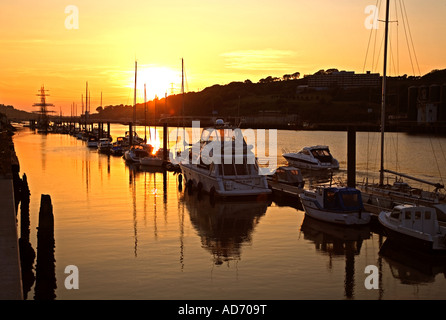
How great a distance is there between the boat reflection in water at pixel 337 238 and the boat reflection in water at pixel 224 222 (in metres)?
3.10

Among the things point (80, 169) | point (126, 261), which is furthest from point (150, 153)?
point (126, 261)

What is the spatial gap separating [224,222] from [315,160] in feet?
99.7

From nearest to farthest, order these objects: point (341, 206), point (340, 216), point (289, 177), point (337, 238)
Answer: point (337, 238)
point (340, 216)
point (341, 206)
point (289, 177)

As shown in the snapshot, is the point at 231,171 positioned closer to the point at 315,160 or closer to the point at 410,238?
A: the point at 410,238

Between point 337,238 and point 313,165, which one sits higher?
point 313,165

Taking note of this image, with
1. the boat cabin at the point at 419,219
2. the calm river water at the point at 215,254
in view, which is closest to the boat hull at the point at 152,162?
the calm river water at the point at 215,254

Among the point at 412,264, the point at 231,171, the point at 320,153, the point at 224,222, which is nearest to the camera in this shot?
the point at 412,264

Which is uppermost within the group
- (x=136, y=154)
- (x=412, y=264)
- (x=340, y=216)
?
(x=136, y=154)

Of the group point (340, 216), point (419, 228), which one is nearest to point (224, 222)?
point (340, 216)

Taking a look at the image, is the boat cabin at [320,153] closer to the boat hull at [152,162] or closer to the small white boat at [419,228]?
the boat hull at [152,162]

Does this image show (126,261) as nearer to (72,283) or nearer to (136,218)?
(72,283)

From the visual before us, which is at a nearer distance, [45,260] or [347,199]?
[45,260]

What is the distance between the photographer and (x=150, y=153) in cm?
6888

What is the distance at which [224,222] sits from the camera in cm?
3064
